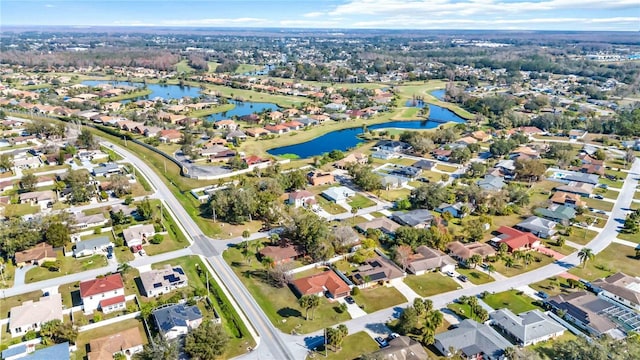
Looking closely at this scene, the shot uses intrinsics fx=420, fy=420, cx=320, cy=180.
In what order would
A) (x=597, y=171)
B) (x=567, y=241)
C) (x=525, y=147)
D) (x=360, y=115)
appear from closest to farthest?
(x=567, y=241), (x=597, y=171), (x=525, y=147), (x=360, y=115)

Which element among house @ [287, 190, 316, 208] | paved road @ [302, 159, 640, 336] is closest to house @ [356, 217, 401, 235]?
house @ [287, 190, 316, 208]

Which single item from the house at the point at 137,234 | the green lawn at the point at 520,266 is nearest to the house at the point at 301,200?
the house at the point at 137,234

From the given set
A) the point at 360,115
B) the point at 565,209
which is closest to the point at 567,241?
the point at 565,209

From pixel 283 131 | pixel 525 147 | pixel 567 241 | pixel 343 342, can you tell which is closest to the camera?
pixel 343 342

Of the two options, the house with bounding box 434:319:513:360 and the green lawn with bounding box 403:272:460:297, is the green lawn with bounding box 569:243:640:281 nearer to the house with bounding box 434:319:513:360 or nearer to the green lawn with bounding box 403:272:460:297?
the green lawn with bounding box 403:272:460:297

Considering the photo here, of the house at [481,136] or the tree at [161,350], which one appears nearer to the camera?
the tree at [161,350]

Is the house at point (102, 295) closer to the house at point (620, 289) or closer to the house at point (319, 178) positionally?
the house at point (319, 178)

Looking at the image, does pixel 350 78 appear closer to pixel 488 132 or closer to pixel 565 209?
pixel 488 132
